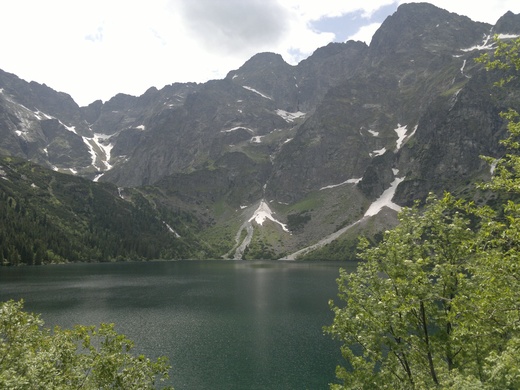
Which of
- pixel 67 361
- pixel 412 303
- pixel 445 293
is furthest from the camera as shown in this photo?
pixel 67 361

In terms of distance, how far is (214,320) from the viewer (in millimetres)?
81375

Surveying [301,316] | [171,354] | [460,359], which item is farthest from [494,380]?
[301,316]

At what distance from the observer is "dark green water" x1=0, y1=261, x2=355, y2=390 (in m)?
50.8

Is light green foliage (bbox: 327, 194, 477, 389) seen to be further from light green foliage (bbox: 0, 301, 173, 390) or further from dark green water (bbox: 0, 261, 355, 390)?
dark green water (bbox: 0, 261, 355, 390)

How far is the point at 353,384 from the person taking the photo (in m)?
17.3

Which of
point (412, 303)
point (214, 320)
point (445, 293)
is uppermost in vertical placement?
point (445, 293)

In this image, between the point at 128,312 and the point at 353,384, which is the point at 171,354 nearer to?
the point at 128,312

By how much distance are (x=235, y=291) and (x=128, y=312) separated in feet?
141

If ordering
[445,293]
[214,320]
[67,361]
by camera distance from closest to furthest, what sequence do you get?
1. [445,293]
2. [67,361]
3. [214,320]

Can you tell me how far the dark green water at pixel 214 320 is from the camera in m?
50.8

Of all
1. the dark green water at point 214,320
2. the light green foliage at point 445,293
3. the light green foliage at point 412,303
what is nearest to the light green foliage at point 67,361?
the light green foliage at point 445,293

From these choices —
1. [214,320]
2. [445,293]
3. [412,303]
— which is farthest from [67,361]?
A: [214,320]

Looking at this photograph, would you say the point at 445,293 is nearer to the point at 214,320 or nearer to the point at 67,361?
the point at 67,361

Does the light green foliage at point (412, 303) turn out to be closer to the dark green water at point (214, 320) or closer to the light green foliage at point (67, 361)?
the light green foliage at point (67, 361)
